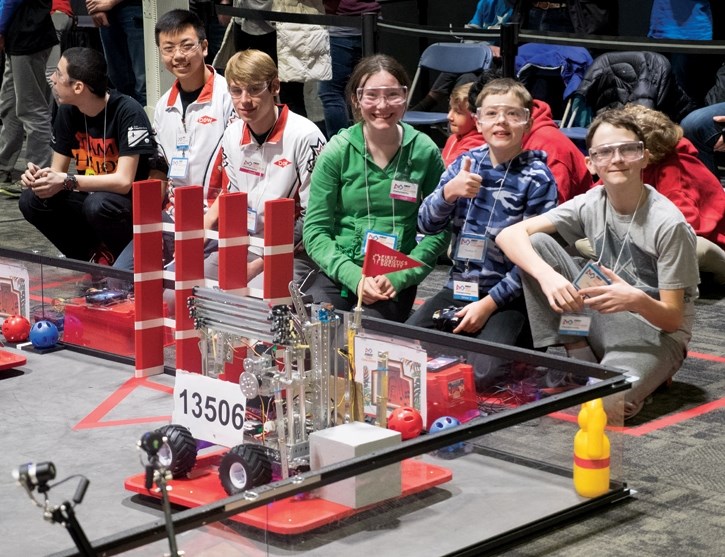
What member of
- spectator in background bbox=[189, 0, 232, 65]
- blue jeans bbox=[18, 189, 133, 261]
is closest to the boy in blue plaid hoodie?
blue jeans bbox=[18, 189, 133, 261]

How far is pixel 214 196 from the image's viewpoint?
5.35m

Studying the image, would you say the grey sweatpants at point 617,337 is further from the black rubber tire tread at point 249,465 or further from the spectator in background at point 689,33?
the spectator in background at point 689,33

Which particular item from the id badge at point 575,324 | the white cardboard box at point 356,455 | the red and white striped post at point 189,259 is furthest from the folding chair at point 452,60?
the white cardboard box at point 356,455

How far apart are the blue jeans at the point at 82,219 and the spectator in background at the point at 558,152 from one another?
1690 millimetres

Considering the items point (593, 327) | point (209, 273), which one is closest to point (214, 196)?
point (209, 273)

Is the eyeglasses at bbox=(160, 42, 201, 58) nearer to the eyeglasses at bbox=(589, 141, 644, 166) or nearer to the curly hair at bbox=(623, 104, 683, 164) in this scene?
the curly hair at bbox=(623, 104, 683, 164)

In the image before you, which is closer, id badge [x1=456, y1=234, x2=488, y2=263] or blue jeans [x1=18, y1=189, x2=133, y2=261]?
id badge [x1=456, y1=234, x2=488, y2=263]

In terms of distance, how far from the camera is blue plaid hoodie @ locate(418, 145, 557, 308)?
435 centimetres

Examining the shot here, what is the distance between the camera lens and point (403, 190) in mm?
4605

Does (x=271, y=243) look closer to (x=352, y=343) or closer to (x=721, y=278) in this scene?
(x=352, y=343)

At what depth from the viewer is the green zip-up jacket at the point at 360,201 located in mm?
4629

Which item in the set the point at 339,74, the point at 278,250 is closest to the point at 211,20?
the point at 339,74

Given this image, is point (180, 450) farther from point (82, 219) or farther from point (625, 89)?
point (625, 89)

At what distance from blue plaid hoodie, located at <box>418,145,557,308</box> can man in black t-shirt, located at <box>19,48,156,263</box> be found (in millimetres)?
1806
